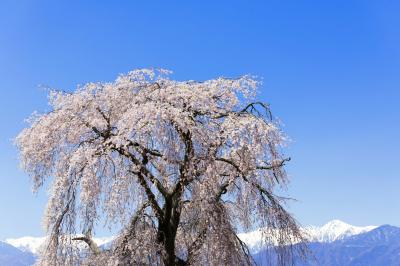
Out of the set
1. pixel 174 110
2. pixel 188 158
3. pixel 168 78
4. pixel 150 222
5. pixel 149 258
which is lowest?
pixel 149 258

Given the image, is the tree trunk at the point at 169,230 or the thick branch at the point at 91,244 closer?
the tree trunk at the point at 169,230

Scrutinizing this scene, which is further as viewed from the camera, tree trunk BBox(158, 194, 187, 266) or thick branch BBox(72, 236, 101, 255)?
thick branch BBox(72, 236, 101, 255)

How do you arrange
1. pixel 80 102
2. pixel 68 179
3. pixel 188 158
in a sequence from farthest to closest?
pixel 80 102 < pixel 188 158 < pixel 68 179

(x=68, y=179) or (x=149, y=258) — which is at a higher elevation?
(x=68, y=179)

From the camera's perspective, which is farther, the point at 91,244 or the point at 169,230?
the point at 91,244

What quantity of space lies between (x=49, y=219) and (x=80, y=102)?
3938 mm

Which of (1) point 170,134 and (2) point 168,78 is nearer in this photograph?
(1) point 170,134

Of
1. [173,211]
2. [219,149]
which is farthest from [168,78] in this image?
[173,211]

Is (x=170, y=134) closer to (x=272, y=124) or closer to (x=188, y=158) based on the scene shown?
(x=188, y=158)

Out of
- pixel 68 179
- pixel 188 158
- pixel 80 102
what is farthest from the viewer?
pixel 80 102

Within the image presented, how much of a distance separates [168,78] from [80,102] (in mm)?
2931

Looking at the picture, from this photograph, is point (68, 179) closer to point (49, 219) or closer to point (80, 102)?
point (49, 219)

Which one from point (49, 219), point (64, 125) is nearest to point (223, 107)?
point (64, 125)

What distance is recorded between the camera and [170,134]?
15.7m
